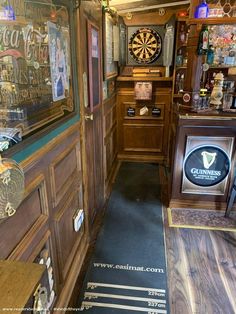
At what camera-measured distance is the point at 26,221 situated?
1097 mm

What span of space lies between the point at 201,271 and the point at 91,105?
160cm

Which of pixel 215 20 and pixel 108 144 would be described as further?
pixel 108 144

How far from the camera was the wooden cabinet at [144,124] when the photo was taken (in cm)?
379

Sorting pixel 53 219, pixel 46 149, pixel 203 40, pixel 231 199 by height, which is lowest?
pixel 231 199

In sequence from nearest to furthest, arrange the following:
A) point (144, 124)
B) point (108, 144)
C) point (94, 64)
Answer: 1. point (94, 64)
2. point (108, 144)
3. point (144, 124)

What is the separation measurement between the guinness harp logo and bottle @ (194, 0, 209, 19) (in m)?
1.33

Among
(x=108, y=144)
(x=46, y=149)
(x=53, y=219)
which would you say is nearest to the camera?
(x=46, y=149)

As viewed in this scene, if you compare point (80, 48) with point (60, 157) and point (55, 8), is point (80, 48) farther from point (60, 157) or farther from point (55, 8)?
point (60, 157)

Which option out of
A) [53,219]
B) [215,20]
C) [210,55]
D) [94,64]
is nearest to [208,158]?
[210,55]

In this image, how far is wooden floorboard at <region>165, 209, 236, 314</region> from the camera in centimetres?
166

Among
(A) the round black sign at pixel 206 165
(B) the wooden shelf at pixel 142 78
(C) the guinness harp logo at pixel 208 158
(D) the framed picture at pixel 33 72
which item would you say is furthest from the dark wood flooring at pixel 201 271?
(B) the wooden shelf at pixel 142 78

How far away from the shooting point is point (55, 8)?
4.40ft

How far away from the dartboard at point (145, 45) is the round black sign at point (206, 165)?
1840 millimetres

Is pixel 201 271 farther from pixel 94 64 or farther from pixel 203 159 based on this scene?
pixel 94 64
